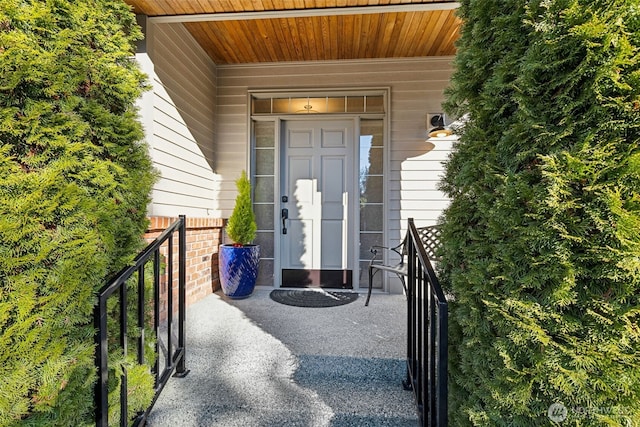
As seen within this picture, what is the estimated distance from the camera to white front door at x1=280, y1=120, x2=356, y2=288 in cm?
381

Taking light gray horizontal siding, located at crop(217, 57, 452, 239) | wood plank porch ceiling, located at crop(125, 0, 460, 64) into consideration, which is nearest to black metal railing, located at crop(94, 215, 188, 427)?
wood plank porch ceiling, located at crop(125, 0, 460, 64)

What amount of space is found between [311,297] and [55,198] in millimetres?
2735

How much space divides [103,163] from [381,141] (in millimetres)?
3204

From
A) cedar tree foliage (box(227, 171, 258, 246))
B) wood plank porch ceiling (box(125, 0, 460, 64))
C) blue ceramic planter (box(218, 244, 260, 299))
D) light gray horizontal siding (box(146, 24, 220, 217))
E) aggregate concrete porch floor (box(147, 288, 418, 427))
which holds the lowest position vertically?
aggregate concrete porch floor (box(147, 288, 418, 427))

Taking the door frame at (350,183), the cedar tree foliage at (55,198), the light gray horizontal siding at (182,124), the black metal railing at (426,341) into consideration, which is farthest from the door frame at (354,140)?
the cedar tree foliage at (55,198)

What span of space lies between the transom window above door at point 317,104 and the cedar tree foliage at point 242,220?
1077 mm

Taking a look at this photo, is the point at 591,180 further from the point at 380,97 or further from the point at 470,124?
the point at 380,97

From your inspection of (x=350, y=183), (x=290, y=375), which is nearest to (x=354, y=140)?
(x=350, y=183)

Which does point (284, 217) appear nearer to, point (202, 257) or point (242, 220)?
point (242, 220)

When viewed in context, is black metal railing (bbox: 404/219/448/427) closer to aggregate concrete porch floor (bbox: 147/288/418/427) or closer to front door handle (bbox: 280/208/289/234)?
aggregate concrete porch floor (bbox: 147/288/418/427)

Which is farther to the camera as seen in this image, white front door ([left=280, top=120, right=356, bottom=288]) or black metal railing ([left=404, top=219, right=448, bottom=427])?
white front door ([left=280, top=120, right=356, bottom=288])

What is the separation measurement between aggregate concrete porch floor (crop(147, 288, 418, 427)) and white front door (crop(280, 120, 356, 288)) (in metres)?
1.21

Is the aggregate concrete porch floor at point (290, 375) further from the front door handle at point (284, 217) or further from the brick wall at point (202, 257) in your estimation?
the front door handle at point (284, 217)

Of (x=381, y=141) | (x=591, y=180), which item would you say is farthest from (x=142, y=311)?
(x=381, y=141)
